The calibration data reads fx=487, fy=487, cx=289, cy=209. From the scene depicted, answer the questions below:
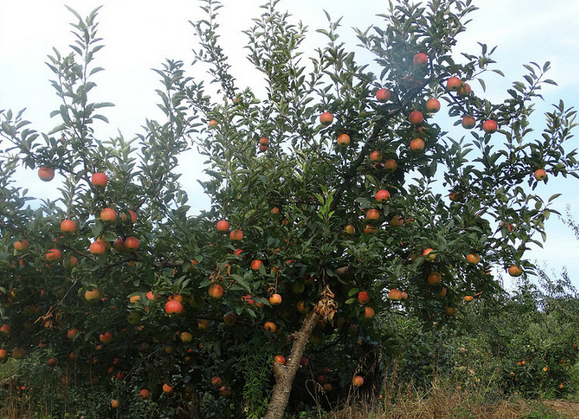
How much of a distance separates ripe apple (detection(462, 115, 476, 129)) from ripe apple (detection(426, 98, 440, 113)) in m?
0.52

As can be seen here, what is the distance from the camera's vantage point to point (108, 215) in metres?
3.43

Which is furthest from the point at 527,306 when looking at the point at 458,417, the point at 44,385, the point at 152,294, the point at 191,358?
the point at 44,385

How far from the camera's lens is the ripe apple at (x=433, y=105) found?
4078mm

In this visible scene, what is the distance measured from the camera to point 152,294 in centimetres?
373

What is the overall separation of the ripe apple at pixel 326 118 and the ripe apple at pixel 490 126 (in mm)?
1421

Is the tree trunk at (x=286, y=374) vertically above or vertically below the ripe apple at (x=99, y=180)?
below

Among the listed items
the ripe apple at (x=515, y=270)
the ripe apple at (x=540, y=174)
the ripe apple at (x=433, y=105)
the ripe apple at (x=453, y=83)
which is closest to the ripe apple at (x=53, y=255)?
the ripe apple at (x=433, y=105)

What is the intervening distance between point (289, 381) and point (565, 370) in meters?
6.85

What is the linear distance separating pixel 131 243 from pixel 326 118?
1980 millimetres

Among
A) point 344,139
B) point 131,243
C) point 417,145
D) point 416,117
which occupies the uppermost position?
point 416,117

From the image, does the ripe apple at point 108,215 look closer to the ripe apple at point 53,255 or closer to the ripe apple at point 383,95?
the ripe apple at point 53,255

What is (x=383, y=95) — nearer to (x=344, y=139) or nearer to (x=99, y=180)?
(x=344, y=139)

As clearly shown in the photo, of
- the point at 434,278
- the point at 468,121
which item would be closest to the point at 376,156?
the point at 468,121

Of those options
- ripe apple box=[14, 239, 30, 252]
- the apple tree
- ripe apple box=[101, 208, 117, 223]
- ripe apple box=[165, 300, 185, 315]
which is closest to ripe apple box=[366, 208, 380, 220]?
the apple tree
